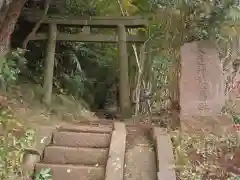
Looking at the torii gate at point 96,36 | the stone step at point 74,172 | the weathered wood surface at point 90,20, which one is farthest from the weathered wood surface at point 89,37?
the stone step at point 74,172

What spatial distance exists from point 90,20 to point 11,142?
14.8ft

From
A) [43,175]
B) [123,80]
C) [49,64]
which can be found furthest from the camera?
[123,80]

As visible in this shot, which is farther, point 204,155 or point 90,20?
point 90,20

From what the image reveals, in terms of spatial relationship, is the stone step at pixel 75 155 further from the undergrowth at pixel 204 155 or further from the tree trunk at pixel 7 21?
the tree trunk at pixel 7 21

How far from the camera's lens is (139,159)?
4.82 m

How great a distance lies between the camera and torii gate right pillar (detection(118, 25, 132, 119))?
8125 millimetres

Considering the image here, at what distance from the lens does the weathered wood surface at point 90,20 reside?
27.3ft

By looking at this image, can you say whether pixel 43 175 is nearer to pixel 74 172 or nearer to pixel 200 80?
pixel 74 172

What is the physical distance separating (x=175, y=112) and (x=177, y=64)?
0.89 m

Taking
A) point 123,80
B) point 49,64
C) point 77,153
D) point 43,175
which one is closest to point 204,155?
point 77,153

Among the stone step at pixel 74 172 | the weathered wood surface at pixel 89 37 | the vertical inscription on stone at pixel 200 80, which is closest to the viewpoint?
the stone step at pixel 74 172

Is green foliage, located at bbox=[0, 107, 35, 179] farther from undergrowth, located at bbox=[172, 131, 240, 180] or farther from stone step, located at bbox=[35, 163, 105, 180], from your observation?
undergrowth, located at bbox=[172, 131, 240, 180]

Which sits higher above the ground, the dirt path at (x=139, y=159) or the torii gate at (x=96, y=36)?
the torii gate at (x=96, y=36)

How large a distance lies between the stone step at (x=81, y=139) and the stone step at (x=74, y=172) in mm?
670
